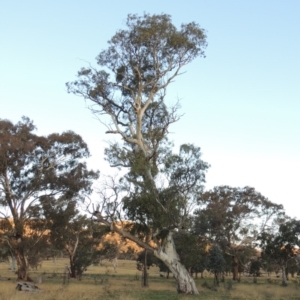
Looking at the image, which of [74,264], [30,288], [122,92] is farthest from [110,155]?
[74,264]

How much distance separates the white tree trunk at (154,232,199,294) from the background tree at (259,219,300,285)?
23.6 m

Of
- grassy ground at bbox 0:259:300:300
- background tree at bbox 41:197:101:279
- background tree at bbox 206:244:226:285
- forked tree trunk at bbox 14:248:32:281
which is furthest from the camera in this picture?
background tree at bbox 206:244:226:285

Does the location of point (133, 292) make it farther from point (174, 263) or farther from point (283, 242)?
point (283, 242)

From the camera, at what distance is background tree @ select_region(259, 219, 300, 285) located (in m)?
45.0

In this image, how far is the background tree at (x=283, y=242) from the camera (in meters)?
45.0

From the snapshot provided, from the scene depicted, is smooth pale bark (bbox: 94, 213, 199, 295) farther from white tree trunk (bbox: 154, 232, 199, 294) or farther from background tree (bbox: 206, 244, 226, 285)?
background tree (bbox: 206, 244, 226, 285)

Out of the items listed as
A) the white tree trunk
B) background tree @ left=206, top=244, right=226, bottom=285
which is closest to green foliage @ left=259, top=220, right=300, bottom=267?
background tree @ left=206, top=244, right=226, bottom=285

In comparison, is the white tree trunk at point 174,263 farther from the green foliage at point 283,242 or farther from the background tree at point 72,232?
the green foliage at point 283,242

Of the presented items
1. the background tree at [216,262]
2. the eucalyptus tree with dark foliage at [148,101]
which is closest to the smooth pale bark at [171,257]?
the eucalyptus tree with dark foliage at [148,101]

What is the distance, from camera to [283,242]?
4553 cm

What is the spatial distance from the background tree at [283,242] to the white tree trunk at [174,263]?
77.3ft

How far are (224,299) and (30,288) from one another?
1001cm

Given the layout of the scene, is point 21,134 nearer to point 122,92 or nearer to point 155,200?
point 122,92

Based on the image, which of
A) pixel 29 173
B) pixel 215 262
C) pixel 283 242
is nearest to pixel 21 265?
pixel 29 173
